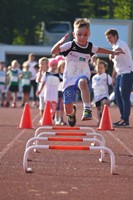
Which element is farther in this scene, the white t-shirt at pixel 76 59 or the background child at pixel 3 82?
the background child at pixel 3 82

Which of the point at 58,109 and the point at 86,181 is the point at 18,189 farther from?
the point at 58,109

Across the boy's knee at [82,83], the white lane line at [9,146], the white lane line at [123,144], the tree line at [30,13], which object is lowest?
the white lane line at [123,144]

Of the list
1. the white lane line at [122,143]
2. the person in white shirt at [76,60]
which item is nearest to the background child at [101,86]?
the white lane line at [122,143]

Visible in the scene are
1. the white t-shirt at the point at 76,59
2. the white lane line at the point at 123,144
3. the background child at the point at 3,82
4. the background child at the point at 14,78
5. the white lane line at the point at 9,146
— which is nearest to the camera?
the white lane line at the point at 9,146

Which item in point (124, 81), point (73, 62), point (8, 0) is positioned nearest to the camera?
point (73, 62)

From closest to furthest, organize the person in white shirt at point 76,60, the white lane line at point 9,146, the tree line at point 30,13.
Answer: the white lane line at point 9,146 < the person in white shirt at point 76,60 < the tree line at point 30,13

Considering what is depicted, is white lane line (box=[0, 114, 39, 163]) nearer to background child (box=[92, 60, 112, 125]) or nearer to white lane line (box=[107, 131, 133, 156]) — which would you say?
white lane line (box=[107, 131, 133, 156])

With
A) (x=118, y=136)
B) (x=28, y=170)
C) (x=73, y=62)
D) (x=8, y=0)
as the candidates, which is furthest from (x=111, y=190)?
(x=8, y=0)

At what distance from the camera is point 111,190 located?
817cm

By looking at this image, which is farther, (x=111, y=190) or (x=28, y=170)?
(x=28, y=170)

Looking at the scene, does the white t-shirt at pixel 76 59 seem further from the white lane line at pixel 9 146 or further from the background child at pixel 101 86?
the background child at pixel 101 86

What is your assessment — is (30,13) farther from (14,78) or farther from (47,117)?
(47,117)

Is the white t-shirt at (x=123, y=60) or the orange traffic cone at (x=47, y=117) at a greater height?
the white t-shirt at (x=123, y=60)

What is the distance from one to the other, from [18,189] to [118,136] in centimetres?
702
